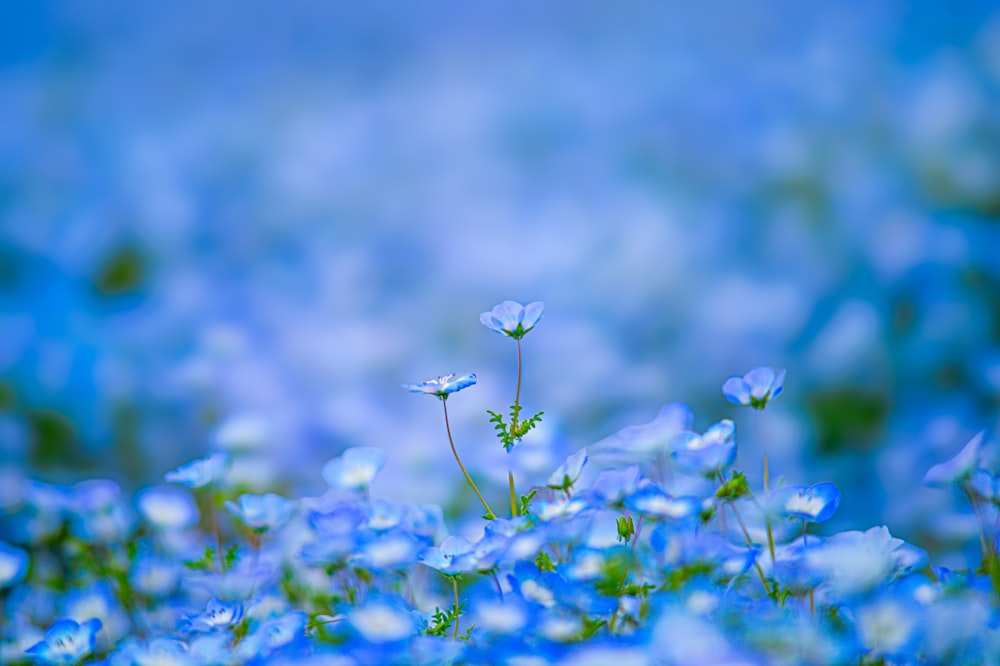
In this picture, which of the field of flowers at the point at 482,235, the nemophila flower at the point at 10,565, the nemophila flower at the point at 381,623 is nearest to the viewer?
the nemophila flower at the point at 381,623

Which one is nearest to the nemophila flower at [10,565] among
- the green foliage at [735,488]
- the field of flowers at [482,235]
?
the field of flowers at [482,235]

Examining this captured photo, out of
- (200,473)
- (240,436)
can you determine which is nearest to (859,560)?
(200,473)

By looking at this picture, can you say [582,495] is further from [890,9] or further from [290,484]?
[890,9]

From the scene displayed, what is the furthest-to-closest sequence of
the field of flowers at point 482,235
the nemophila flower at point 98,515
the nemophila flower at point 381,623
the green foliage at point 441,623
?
1. the field of flowers at point 482,235
2. the nemophila flower at point 98,515
3. the green foliage at point 441,623
4. the nemophila flower at point 381,623

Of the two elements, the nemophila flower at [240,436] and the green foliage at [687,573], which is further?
the nemophila flower at [240,436]

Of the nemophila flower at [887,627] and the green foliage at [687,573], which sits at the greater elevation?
the green foliage at [687,573]

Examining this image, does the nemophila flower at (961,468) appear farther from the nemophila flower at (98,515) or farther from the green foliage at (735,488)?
the nemophila flower at (98,515)
